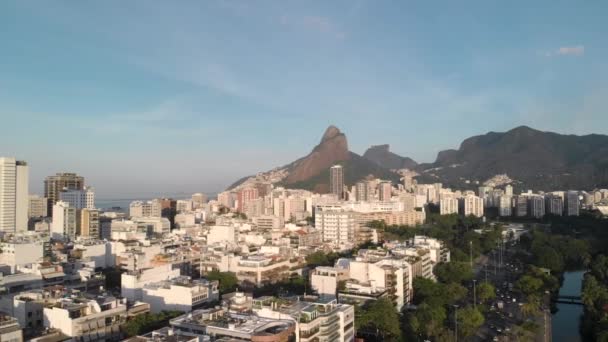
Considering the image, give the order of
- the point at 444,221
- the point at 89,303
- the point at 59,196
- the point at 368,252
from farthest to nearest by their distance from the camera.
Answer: the point at 59,196, the point at 444,221, the point at 368,252, the point at 89,303

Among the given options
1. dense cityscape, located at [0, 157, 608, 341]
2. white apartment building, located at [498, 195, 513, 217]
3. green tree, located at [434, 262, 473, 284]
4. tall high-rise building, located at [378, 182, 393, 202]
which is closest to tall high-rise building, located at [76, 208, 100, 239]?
dense cityscape, located at [0, 157, 608, 341]

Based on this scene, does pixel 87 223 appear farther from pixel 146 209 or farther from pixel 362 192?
pixel 362 192

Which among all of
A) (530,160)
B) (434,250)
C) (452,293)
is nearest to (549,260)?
(434,250)

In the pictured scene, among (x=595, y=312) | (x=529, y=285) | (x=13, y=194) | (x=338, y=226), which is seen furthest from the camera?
(x=13, y=194)

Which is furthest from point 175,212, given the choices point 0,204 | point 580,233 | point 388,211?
point 580,233

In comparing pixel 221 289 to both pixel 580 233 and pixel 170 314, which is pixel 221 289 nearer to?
pixel 170 314

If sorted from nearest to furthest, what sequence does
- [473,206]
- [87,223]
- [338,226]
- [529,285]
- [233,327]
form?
[233,327], [529,285], [338,226], [87,223], [473,206]

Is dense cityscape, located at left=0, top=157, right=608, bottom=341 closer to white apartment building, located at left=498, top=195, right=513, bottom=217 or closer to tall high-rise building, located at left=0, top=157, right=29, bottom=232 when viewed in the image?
tall high-rise building, located at left=0, top=157, right=29, bottom=232

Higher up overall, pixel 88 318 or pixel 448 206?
pixel 448 206
